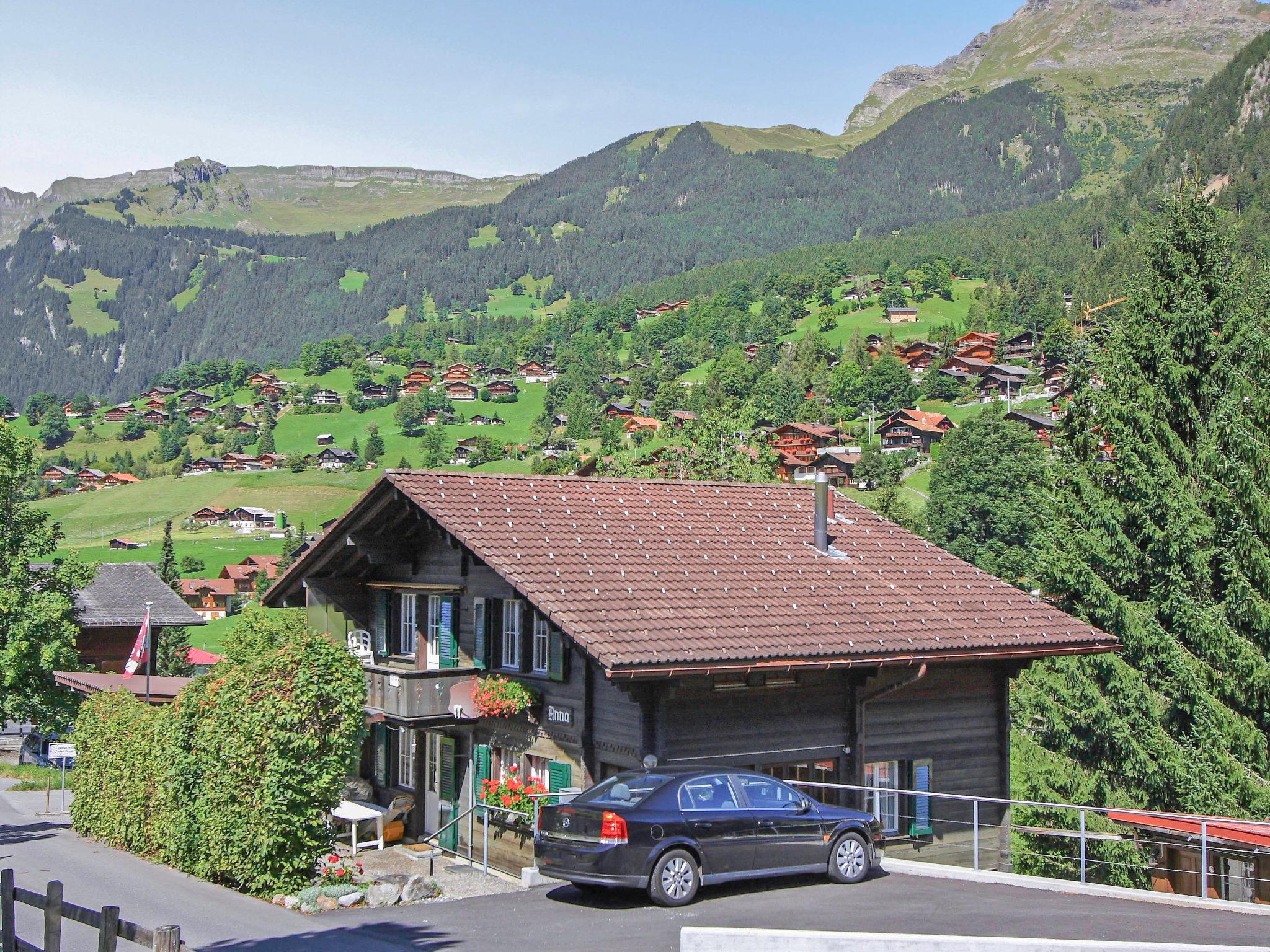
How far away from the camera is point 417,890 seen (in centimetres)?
1574

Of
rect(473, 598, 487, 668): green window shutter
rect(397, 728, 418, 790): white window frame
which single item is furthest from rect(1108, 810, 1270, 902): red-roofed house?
rect(397, 728, 418, 790): white window frame

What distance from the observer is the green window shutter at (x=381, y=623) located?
2544cm

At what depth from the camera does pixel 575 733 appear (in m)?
19.4

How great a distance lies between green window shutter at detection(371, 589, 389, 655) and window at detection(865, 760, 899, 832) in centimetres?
1057

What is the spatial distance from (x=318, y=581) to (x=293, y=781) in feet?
35.7

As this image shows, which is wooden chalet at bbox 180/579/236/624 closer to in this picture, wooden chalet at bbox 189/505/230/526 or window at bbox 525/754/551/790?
wooden chalet at bbox 189/505/230/526

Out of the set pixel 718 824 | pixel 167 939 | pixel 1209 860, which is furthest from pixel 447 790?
pixel 167 939

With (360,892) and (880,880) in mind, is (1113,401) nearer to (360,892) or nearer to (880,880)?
(880,880)

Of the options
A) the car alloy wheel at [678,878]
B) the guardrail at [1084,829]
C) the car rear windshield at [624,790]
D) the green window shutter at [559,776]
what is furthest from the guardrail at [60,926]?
the green window shutter at [559,776]

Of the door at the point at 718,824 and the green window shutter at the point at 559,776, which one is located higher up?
the door at the point at 718,824

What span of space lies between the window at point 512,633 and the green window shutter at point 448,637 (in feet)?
4.84

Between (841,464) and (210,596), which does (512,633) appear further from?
(841,464)

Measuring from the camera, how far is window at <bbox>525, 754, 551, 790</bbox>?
2014 centimetres

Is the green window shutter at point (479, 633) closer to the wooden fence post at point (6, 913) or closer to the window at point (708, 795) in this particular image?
the window at point (708, 795)
